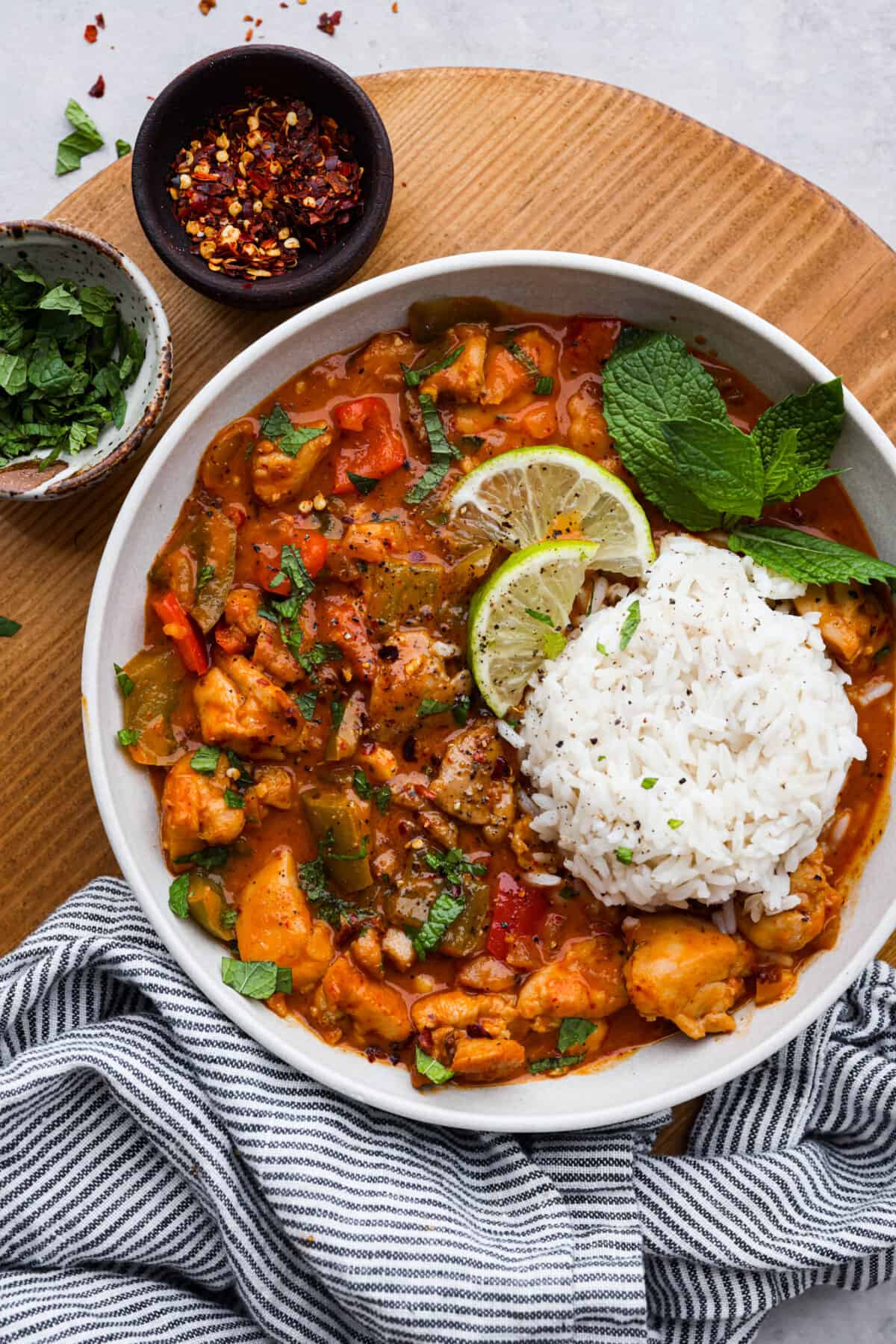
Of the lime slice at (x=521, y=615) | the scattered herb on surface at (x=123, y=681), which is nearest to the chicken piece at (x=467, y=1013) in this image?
the lime slice at (x=521, y=615)

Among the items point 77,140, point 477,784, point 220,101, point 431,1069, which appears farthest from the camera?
point 77,140

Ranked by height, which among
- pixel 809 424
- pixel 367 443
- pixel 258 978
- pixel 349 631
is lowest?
pixel 258 978

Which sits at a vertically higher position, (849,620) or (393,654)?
(849,620)

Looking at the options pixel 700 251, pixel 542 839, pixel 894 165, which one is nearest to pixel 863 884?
pixel 542 839

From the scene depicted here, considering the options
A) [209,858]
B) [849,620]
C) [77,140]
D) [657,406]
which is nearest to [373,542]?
[657,406]

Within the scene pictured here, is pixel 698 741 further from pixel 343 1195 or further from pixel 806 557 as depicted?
pixel 343 1195

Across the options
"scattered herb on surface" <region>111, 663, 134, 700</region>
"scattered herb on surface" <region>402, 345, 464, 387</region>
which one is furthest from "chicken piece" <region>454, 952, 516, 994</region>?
"scattered herb on surface" <region>402, 345, 464, 387</region>
